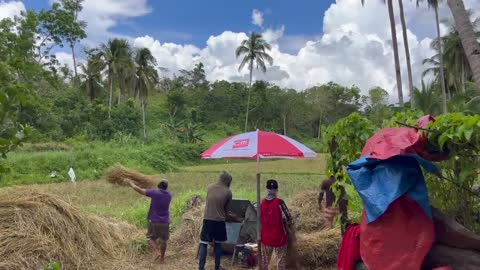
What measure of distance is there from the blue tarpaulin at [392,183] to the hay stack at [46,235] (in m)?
4.46

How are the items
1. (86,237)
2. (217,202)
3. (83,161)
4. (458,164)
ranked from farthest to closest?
(83,161) → (86,237) → (217,202) → (458,164)

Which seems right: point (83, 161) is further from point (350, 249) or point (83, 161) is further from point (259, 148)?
point (350, 249)

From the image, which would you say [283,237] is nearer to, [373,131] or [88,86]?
[373,131]

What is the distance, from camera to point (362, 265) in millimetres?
3326

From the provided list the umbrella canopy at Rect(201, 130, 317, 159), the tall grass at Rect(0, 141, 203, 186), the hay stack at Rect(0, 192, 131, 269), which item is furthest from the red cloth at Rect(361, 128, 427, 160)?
the tall grass at Rect(0, 141, 203, 186)

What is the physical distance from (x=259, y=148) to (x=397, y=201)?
3.12m

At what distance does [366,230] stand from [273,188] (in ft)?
10.4

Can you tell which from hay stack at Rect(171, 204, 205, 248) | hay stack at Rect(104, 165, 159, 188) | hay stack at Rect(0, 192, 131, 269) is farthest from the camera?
hay stack at Rect(104, 165, 159, 188)

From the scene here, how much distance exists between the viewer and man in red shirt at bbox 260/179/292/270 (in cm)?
621

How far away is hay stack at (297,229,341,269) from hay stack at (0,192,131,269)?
2814 millimetres

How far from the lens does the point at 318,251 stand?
693 centimetres

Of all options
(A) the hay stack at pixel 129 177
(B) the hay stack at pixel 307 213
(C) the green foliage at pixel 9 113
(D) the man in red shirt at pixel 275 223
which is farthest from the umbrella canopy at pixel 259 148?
(A) the hay stack at pixel 129 177

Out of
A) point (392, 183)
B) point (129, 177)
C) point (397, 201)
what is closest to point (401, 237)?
point (397, 201)

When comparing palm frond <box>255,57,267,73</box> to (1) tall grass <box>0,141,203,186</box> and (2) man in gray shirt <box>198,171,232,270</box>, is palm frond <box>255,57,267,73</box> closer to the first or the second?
(1) tall grass <box>0,141,203,186</box>
